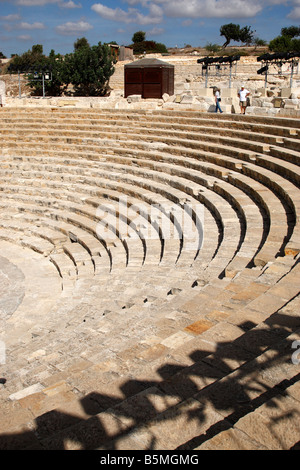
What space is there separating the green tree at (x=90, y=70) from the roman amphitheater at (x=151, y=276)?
18531mm

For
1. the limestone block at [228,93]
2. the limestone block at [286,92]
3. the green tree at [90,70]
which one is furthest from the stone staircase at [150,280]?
the green tree at [90,70]

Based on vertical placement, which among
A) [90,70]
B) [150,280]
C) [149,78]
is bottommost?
[150,280]

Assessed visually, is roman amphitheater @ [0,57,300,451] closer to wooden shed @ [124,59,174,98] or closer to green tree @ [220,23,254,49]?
wooden shed @ [124,59,174,98]

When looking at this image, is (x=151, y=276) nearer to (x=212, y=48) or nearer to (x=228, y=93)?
(x=228, y=93)

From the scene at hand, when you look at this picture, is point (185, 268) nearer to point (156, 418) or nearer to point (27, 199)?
point (156, 418)

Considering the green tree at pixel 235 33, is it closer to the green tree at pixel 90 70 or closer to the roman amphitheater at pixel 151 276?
the green tree at pixel 90 70

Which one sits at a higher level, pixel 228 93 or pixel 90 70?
pixel 90 70

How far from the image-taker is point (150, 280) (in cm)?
659

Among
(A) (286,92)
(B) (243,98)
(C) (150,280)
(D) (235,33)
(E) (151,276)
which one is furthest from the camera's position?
(D) (235,33)

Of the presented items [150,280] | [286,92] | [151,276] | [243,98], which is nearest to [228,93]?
[286,92]

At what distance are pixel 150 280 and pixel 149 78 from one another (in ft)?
50.8

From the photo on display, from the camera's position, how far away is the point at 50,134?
15.0m

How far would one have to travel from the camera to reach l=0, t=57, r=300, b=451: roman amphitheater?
253cm

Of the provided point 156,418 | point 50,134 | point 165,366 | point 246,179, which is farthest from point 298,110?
point 156,418
